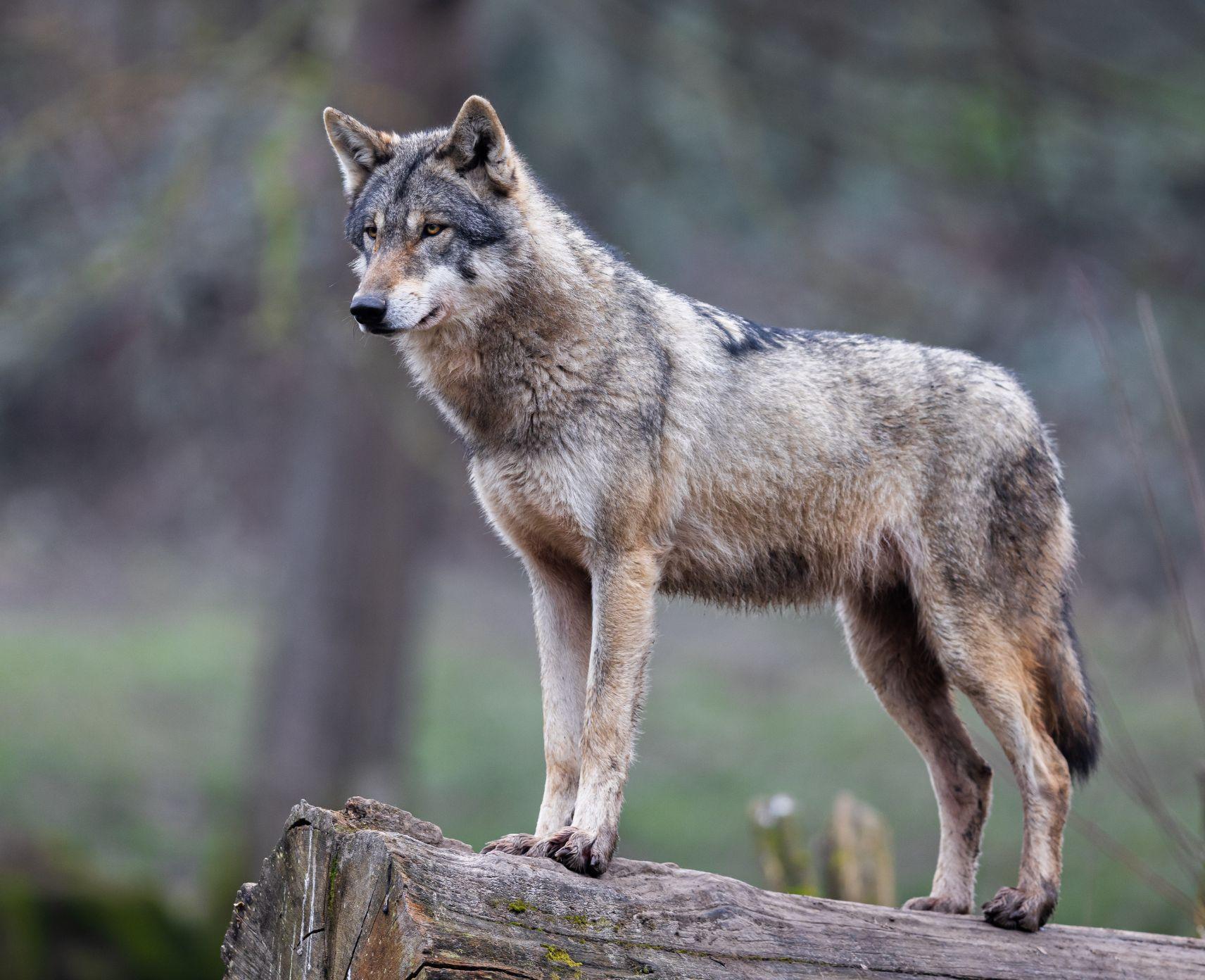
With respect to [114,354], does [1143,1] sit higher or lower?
higher

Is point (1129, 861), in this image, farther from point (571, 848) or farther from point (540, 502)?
point (540, 502)

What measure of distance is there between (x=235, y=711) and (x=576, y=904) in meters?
17.3

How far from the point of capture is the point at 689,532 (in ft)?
17.2

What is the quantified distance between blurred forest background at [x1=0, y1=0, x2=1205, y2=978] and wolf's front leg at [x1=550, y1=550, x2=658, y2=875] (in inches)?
202

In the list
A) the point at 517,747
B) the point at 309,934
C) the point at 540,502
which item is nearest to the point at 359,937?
the point at 309,934

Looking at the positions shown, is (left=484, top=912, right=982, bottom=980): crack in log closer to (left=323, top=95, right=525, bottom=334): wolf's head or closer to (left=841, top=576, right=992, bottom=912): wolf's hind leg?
(left=841, top=576, right=992, bottom=912): wolf's hind leg

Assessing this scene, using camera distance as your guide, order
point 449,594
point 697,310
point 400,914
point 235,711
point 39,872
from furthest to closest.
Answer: point 449,594 < point 235,711 < point 39,872 < point 697,310 < point 400,914

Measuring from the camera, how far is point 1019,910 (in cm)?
503

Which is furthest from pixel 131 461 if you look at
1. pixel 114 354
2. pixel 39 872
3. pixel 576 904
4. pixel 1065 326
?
pixel 576 904

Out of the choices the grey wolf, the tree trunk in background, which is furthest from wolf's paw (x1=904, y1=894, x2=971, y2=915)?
the tree trunk in background

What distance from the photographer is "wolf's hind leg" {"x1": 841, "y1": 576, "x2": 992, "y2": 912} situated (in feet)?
19.1

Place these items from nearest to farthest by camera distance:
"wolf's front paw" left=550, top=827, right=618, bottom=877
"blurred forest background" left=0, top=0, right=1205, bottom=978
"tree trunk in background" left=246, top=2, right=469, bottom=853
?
"wolf's front paw" left=550, top=827, right=618, bottom=877, "blurred forest background" left=0, top=0, right=1205, bottom=978, "tree trunk in background" left=246, top=2, right=469, bottom=853

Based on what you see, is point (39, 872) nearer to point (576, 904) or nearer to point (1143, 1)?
point (576, 904)

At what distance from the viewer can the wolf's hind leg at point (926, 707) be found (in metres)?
5.81
